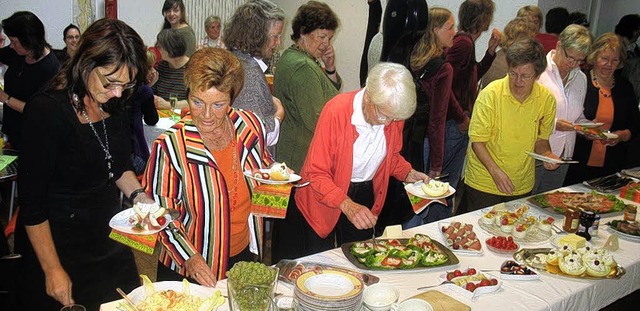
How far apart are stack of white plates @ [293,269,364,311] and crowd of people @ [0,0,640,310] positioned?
342 mm

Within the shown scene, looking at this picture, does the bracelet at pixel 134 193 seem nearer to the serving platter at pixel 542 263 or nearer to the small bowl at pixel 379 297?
the small bowl at pixel 379 297

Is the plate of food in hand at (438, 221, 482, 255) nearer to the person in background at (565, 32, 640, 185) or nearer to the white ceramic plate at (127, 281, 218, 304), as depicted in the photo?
the white ceramic plate at (127, 281, 218, 304)

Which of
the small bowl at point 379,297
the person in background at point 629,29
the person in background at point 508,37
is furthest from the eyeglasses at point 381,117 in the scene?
the person in background at point 629,29

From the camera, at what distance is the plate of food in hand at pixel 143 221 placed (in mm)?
1769

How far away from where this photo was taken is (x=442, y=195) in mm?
2449

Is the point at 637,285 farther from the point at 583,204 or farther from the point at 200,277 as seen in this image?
the point at 200,277

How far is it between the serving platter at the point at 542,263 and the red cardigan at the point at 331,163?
0.67m

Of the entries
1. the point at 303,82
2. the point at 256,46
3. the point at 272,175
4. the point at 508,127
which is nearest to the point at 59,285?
the point at 272,175

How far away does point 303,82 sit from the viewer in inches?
120

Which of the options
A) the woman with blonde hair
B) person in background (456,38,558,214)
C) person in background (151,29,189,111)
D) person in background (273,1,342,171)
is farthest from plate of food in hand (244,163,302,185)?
person in background (151,29,189,111)

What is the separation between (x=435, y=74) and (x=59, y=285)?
2.38m

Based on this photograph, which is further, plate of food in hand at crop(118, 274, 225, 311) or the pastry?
the pastry

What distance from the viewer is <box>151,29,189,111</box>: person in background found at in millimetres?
4328

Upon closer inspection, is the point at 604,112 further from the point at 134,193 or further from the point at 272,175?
the point at 134,193
